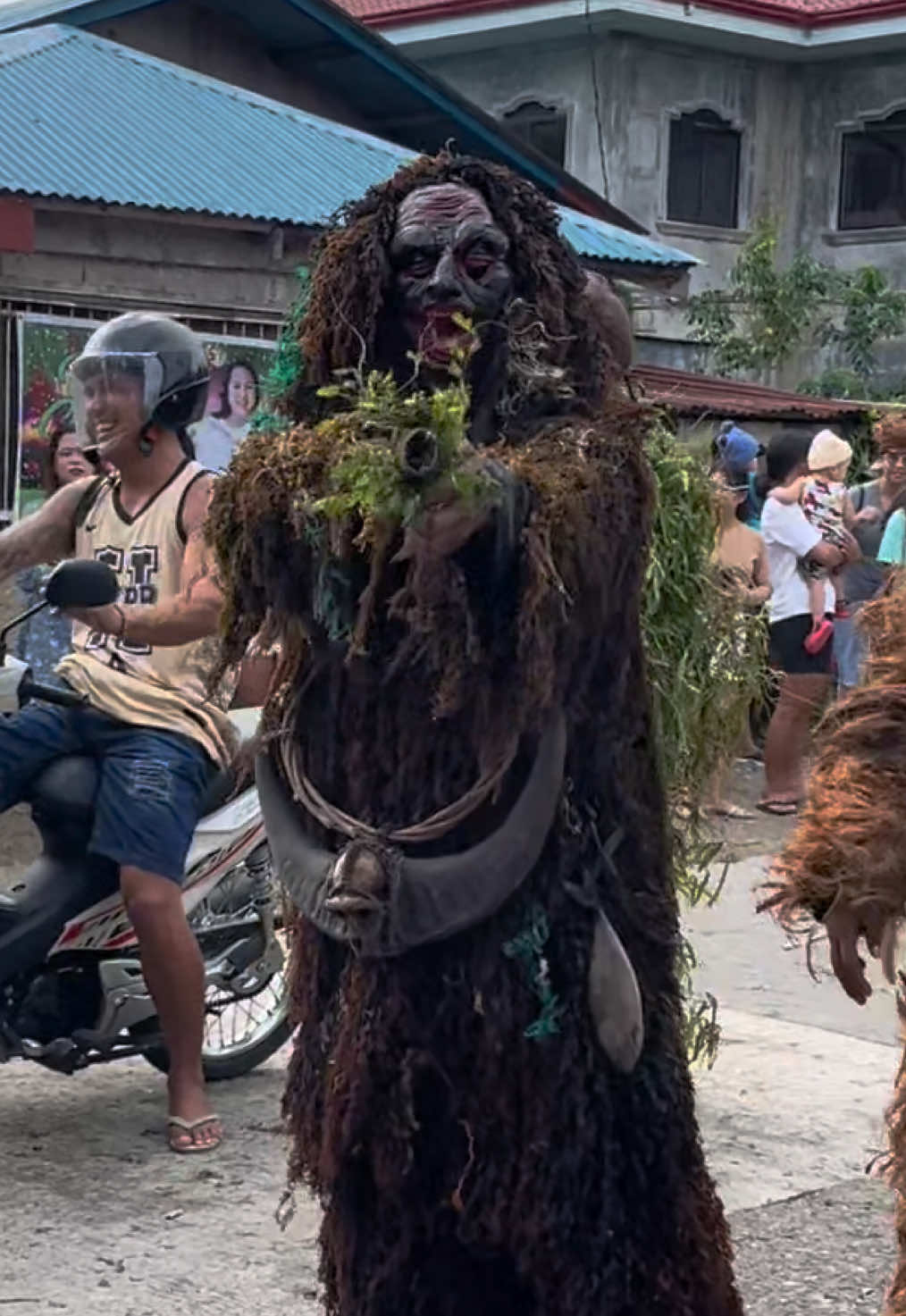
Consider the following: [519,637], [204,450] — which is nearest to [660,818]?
[519,637]

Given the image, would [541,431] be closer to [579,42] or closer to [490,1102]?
[490,1102]

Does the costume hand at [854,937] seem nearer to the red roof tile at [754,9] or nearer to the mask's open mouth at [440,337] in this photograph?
the mask's open mouth at [440,337]

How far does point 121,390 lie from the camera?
456 centimetres

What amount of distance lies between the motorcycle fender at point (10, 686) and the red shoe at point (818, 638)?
575cm

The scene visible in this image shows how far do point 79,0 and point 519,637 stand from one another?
9760mm

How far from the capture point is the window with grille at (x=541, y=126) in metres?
24.7

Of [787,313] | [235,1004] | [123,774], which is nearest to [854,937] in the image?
[123,774]

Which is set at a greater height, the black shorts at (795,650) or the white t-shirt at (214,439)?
the white t-shirt at (214,439)

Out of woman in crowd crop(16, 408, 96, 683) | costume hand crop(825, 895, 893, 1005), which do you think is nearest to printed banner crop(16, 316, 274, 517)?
woman in crowd crop(16, 408, 96, 683)

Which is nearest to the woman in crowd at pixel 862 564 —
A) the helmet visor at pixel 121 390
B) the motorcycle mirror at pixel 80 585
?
the helmet visor at pixel 121 390

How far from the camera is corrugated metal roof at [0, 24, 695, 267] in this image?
9250 millimetres

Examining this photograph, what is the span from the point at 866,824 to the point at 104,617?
1.91 m

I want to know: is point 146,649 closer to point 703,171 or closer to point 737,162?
point 703,171

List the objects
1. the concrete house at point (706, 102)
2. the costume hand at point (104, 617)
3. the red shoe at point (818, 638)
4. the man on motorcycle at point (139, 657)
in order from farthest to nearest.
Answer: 1. the concrete house at point (706, 102)
2. the red shoe at point (818, 638)
3. the man on motorcycle at point (139, 657)
4. the costume hand at point (104, 617)
